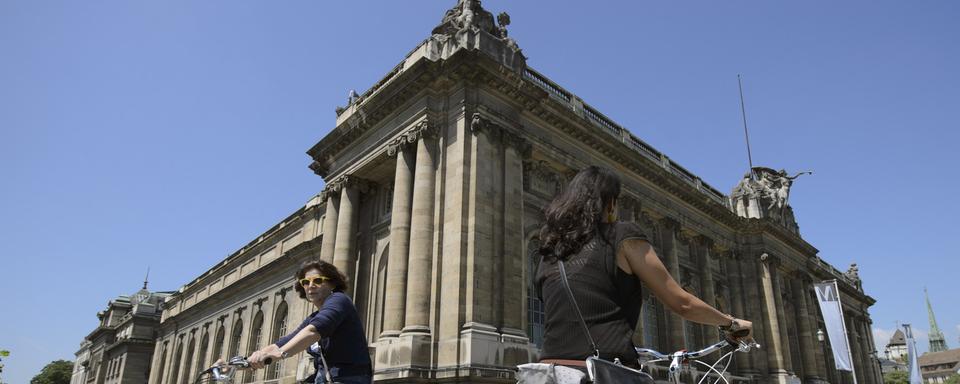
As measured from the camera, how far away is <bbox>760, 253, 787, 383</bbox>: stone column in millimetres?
31047

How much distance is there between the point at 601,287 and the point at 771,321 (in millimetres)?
33014

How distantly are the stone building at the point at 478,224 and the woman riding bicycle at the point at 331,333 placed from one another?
12.0 metres

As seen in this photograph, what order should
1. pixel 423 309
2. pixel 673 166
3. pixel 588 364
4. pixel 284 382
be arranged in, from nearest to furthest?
pixel 588 364 → pixel 423 309 → pixel 284 382 → pixel 673 166

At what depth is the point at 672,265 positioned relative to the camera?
2744 cm

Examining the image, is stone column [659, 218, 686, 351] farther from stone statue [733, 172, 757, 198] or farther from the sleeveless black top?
the sleeveless black top

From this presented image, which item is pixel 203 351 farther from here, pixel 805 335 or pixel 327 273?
pixel 327 273

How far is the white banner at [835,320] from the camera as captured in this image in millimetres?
23856

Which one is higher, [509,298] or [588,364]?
[509,298]

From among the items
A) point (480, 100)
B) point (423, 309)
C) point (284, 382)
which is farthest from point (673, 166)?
point (284, 382)

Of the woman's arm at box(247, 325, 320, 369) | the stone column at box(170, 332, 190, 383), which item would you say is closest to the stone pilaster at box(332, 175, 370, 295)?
the woman's arm at box(247, 325, 320, 369)

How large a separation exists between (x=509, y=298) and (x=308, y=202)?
60.9 feet

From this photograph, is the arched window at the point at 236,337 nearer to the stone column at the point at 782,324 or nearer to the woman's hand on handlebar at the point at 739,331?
the stone column at the point at 782,324

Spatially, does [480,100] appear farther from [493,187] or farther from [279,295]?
[279,295]

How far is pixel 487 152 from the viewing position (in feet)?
64.1
